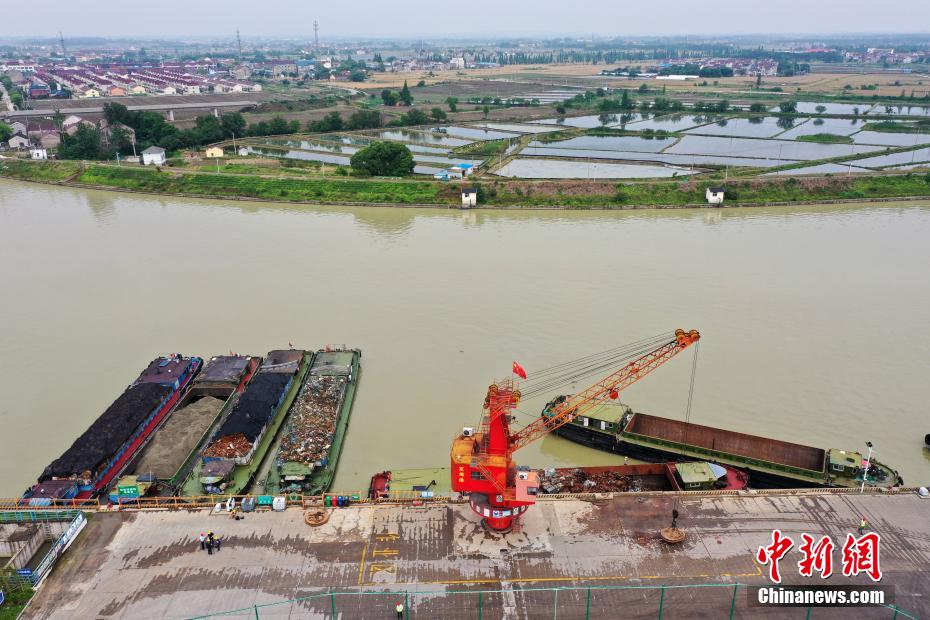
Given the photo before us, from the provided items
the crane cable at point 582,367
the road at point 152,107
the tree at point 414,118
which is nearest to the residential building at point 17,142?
the road at point 152,107

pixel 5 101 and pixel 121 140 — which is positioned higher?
pixel 5 101

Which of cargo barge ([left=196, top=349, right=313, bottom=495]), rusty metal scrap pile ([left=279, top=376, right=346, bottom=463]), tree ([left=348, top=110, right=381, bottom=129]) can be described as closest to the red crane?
rusty metal scrap pile ([left=279, top=376, right=346, bottom=463])

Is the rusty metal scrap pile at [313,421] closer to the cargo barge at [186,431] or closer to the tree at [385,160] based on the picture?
the cargo barge at [186,431]

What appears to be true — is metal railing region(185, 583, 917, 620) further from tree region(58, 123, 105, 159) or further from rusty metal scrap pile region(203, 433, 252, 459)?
tree region(58, 123, 105, 159)

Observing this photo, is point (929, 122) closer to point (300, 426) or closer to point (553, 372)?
point (553, 372)

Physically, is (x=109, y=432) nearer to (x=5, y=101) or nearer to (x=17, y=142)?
(x=17, y=142)

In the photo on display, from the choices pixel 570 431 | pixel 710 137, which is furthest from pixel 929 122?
pixel 570 431

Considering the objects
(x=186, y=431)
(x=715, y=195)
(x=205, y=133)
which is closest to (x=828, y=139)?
(x=715, y=195)
